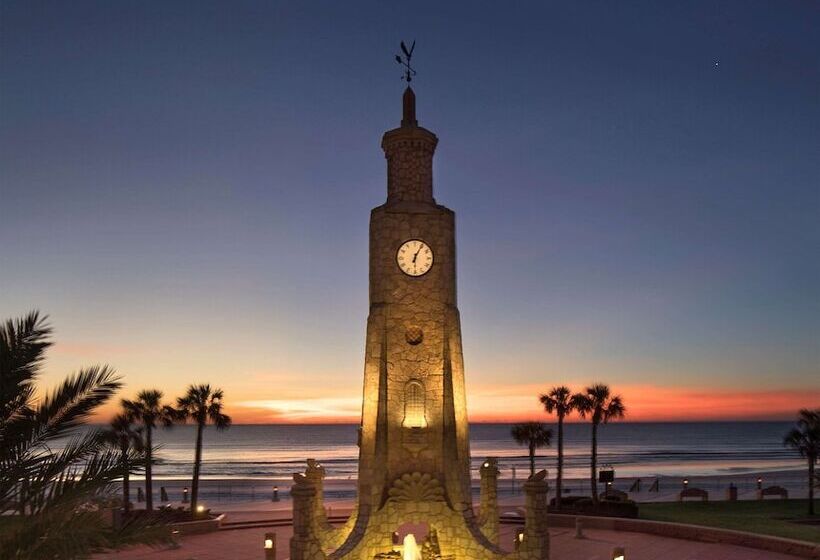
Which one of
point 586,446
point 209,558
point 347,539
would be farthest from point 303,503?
point 586,446

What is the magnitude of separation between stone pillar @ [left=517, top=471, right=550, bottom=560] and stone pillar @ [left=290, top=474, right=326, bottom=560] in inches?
207

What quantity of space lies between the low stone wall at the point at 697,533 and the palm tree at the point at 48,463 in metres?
21.8

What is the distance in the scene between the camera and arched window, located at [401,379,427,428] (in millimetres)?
20297

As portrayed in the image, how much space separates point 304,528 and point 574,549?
1142cm

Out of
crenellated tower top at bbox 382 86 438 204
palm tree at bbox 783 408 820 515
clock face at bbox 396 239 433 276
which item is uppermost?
crenellated tower top at bbox 382 86 438 204

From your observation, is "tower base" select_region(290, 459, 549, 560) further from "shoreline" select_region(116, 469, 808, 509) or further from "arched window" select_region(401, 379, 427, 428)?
"shoreline" select_region(116, 469, 808, 509)

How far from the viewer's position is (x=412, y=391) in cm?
2042

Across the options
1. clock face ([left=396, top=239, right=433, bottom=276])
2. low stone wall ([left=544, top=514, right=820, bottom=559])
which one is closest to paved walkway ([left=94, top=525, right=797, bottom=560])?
low stone wall ([left=544, top=514, right=820, bottom=559])

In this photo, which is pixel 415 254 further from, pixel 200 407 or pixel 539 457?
pixel 539 457

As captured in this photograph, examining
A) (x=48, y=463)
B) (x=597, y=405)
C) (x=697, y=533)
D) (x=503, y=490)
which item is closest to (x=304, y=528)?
(x=48, y=463)

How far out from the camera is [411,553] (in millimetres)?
18688

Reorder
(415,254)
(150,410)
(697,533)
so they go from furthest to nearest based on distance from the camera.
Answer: (150,410), (697,533), (415,254)

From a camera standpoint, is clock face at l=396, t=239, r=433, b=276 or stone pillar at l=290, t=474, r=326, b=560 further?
clock face at l=396, t=239, r=433, b=276

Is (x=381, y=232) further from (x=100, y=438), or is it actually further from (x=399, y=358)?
(x=100, y=438)
